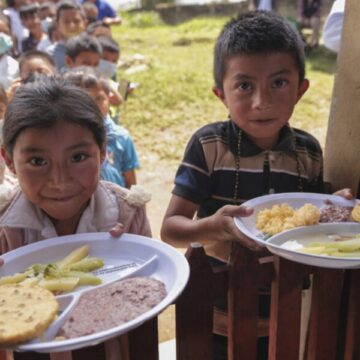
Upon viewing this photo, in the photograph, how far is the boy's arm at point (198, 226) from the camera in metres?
1.67

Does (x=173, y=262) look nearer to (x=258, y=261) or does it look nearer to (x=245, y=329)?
(x=258, y=261)

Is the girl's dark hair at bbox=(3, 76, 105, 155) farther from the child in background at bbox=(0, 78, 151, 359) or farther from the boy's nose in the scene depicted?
the boy's nose

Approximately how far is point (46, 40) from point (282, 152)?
6.29m

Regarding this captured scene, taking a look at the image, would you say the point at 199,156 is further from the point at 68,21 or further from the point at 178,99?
the point at 178,99

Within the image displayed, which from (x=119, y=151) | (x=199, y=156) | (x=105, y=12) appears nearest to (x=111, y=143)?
(x=119, y=151)

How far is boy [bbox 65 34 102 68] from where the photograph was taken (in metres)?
4.81

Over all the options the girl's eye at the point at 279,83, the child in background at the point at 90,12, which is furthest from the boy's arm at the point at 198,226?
the child in background at the point at 90,12

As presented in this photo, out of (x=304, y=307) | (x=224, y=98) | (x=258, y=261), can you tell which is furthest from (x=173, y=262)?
(x=304, y=307)

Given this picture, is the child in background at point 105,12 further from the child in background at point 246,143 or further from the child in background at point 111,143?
the child in background at point 246,143

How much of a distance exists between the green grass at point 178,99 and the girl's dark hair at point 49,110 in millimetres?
5100

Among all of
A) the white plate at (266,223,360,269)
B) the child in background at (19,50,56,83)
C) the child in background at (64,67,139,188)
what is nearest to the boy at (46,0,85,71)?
the child in background at (19,50,56,83)

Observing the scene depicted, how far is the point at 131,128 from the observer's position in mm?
7926

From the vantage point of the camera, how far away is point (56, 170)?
61.3 inches

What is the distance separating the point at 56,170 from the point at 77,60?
3561 mm
